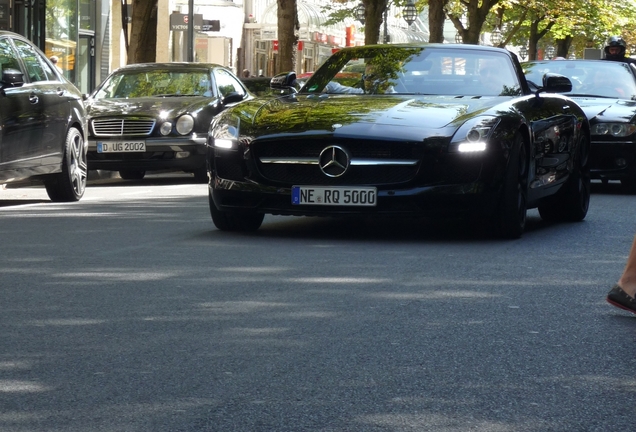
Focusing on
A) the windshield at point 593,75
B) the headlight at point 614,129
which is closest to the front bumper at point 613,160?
the headlight at point 614,129

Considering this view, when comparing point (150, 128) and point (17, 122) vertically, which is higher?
point (17, 122)

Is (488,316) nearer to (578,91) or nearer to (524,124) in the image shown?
(524,124)

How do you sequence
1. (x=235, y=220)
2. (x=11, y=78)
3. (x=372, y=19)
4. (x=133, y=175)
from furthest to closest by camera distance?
1. (x=372, y=19)
2. (x=133, y=175)
3. (x=11, y=78)
4. (x=235, y=220)

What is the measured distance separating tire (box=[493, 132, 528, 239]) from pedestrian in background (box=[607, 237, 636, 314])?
124 inches

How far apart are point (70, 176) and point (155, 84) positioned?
16.1 feet

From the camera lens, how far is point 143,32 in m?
25.3

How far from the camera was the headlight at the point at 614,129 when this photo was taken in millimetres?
16109

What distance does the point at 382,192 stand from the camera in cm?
952

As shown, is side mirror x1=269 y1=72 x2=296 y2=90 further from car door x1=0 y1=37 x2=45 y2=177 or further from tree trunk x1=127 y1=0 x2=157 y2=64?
tree trunk x1=127 y1=0 x2=157 y2=64

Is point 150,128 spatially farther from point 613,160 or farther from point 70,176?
point 613,160

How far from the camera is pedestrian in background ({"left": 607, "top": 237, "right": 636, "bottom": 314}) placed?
260 inches

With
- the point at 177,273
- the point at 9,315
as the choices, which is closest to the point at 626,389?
the point at 9,315

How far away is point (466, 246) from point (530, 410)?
496 cm

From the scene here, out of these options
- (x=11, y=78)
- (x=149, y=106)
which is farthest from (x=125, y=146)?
(x=11, y=78)
